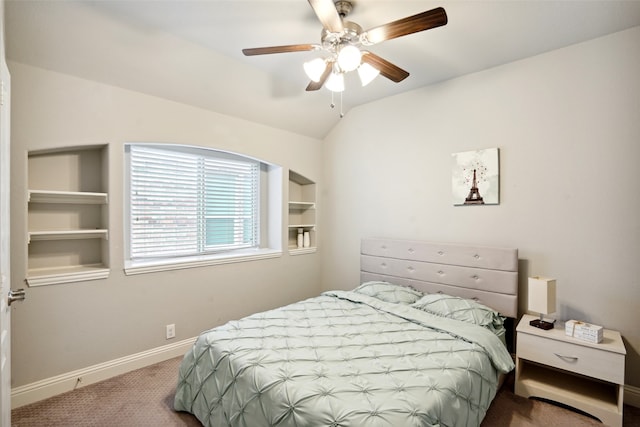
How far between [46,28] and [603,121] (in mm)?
3958

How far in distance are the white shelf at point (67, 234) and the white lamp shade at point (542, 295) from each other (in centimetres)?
337

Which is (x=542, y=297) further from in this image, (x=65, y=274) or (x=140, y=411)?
(x=65, y=274)

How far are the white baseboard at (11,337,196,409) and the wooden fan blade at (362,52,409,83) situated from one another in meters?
2.91

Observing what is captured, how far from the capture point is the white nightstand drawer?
205 centimetres

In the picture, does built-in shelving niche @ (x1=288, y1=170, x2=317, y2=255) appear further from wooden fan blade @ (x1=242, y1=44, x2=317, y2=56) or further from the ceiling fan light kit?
wooden fan blade @ (x1=242, y1=44, x2=317, y2=56)

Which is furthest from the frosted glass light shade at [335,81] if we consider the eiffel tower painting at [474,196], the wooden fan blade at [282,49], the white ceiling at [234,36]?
the eiffel tower painting at [474,196]

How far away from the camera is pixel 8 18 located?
1.96 m

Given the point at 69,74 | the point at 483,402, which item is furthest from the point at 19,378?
the point at 483,402

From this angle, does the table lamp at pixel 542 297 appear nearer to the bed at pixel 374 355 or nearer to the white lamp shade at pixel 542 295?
the white lamp shade at pixel 542 295

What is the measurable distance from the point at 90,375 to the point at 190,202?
1.76 meters

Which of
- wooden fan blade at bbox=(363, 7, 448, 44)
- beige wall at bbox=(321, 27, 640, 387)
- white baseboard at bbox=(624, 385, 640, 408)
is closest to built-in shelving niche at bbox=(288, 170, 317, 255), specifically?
beige wall at bbox=(321, 27, 640, 387)

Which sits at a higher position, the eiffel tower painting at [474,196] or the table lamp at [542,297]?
the eiffel tower painting at [474,196]

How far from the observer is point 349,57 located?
183 cm

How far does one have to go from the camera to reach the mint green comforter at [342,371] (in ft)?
4.94
